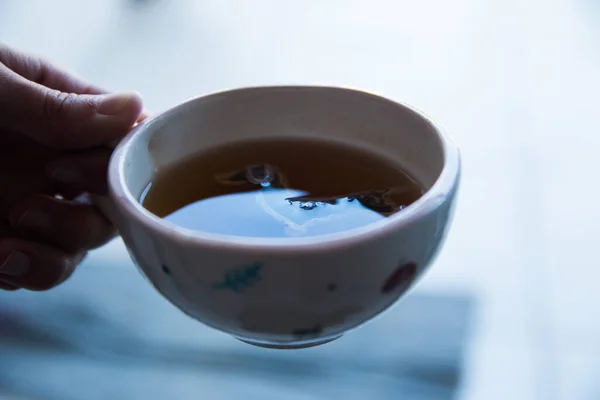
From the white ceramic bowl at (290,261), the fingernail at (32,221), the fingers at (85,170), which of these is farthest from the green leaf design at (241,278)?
the fingernail at (32,221)

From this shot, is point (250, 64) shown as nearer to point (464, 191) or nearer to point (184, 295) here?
point (464, 191)

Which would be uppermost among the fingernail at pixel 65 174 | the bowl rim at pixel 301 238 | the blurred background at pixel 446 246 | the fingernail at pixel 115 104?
the bowl rim at pixel 301 238

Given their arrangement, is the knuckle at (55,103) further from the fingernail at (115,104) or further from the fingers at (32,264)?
the fingers at (32,264)

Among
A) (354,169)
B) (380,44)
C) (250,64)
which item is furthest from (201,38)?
(354,169)

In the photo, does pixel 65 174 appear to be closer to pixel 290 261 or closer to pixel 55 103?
pixel 55 103

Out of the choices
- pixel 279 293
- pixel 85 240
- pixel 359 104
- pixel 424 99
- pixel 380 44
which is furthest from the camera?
→ pixel 380 44
